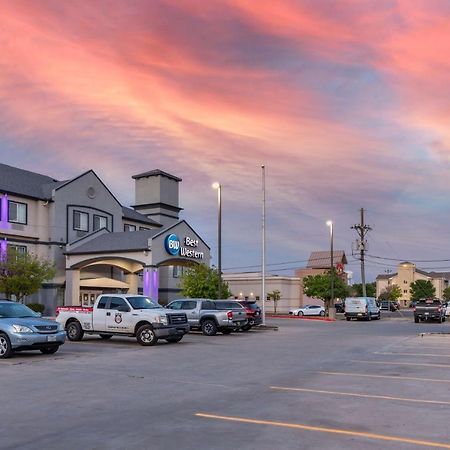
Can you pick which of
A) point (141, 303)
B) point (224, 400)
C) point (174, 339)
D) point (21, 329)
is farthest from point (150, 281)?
point (224, 400)

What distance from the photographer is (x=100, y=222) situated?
52.9m

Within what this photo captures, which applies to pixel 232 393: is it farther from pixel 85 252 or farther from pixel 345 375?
pixel 85 252

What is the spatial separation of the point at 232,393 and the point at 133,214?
4958 cm

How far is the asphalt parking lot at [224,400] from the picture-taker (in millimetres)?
8078

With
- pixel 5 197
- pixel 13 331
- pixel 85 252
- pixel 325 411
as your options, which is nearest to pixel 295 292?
pixel 85 252

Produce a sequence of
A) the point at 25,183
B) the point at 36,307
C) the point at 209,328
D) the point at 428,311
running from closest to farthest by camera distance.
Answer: the point at 209,328
the point at 36,307
the point at 25,183
the point at 428,311

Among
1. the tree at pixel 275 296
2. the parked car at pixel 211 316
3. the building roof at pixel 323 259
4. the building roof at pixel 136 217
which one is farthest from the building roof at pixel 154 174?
the building roof at pixel 323 259

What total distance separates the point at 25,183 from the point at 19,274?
37.4 ft

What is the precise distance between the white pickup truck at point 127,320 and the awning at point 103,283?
23.7 meters

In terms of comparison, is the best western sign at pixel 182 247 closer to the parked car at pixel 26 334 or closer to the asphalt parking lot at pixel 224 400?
the asphalt parking lot at pixel 224 400

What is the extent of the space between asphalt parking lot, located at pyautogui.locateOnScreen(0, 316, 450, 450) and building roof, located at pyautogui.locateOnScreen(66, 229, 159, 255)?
26879 mm

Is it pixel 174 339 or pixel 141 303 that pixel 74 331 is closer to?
pixel 141 303

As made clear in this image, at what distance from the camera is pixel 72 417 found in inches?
371

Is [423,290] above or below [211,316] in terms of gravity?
Result: below
